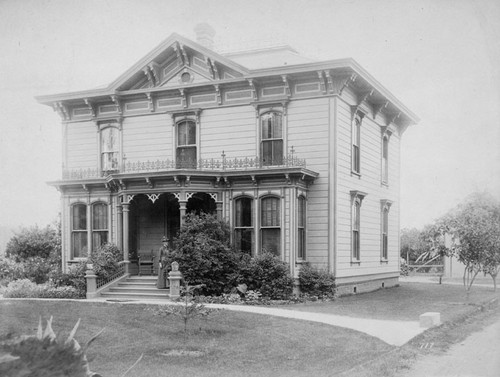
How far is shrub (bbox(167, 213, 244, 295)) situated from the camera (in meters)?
17.9

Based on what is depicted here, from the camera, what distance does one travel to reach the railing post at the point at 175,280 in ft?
57.2

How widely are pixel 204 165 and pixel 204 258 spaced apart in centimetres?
395

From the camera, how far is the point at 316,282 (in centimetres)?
1928

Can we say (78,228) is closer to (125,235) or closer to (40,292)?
(125,235)

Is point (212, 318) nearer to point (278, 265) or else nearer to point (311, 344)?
point (311, 344)

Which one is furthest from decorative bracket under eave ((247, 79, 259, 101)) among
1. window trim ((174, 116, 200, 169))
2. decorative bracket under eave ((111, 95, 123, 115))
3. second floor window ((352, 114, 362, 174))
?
decorative bracket under eave ((111, 95, 123, 115))

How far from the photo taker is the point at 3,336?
1.09m

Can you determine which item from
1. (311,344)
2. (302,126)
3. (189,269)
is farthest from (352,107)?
(311,344)

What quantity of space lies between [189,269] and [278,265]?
2667 mm

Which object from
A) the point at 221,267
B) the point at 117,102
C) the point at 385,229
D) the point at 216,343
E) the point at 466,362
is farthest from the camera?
the point at 385,229

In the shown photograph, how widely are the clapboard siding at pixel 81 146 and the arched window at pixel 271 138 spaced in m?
6.68

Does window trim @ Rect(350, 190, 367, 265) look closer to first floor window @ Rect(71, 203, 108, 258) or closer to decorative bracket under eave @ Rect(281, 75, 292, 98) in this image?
decorative bracket under eave @ Rect(281, 75, 292, 98)

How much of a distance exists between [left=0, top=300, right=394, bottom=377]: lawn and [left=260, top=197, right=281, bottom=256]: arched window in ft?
18.7

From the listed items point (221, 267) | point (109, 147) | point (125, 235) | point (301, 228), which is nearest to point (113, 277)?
point (125, 235)
